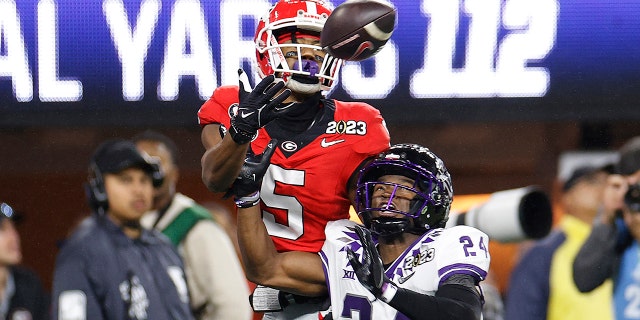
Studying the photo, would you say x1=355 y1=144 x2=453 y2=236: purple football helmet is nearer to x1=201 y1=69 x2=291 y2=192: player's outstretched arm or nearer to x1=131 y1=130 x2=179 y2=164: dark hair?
x1=201 y1=69 x2=291 y2=192: player's outstretched arm

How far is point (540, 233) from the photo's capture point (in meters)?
4.74

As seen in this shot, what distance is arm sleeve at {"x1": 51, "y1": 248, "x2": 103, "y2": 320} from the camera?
441cm

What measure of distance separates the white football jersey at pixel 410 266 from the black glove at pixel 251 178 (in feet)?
0.89

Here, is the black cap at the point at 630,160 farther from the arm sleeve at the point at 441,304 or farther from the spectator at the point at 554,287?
the arm sleeve at the point at 441,304

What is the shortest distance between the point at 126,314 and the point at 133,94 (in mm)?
1202

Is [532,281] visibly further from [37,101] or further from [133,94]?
[37,101]

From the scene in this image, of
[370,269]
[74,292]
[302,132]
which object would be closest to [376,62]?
[74,292]

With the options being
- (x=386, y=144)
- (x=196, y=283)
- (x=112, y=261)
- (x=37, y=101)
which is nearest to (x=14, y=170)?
(x=37, y=101)

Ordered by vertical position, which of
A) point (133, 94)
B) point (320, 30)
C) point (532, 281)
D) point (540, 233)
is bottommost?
point (532, 281)

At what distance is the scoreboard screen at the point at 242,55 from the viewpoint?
17.7 feet

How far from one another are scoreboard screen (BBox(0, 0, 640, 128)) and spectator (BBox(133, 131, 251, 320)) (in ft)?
1.15

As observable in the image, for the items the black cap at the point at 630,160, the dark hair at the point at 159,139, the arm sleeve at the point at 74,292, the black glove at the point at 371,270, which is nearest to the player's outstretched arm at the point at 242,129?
the black glove at the point at 371,270

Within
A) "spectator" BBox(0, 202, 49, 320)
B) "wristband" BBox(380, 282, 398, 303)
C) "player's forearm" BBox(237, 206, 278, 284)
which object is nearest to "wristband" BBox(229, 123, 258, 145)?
"player's forearm" BBox(237, 206, 278, 284)

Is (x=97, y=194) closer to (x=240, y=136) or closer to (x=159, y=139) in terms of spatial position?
(x=159, y=139)
